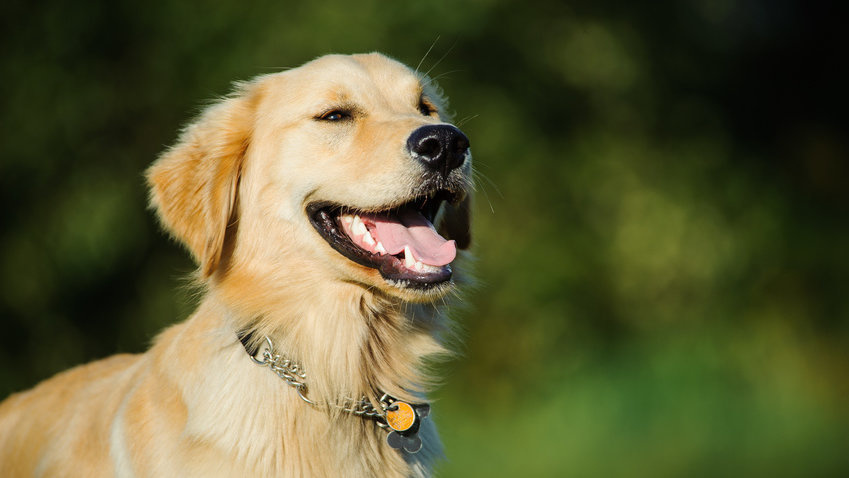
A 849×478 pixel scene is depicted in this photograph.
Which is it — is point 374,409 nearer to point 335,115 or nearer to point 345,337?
point 345,337

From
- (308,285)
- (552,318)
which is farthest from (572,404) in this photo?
(308,285)

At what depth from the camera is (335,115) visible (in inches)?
131

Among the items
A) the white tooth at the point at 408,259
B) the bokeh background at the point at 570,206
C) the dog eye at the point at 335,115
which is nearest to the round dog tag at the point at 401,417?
the white tooth at the point at 408,259

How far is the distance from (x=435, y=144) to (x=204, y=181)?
921mm

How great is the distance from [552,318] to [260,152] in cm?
552

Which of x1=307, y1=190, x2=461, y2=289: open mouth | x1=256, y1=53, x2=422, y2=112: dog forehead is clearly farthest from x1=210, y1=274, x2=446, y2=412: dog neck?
x1=256, y1=53, x2=422, y2=112: dog forehead

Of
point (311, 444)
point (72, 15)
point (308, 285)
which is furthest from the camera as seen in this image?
point (72, 15)

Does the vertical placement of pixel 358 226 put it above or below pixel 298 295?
above

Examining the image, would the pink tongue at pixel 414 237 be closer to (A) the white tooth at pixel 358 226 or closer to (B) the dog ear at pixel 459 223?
(A) the white tooth at pixel 358 226

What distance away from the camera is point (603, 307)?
8.55 m

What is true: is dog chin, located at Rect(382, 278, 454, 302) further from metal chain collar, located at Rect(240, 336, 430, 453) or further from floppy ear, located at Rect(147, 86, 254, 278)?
floppy ear, located at Rect(147, 86, 254, 278)

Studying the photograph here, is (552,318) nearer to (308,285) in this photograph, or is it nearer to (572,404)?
(572,404)

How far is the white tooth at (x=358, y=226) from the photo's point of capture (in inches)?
125

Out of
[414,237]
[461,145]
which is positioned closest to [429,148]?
Answer: [461,145]
